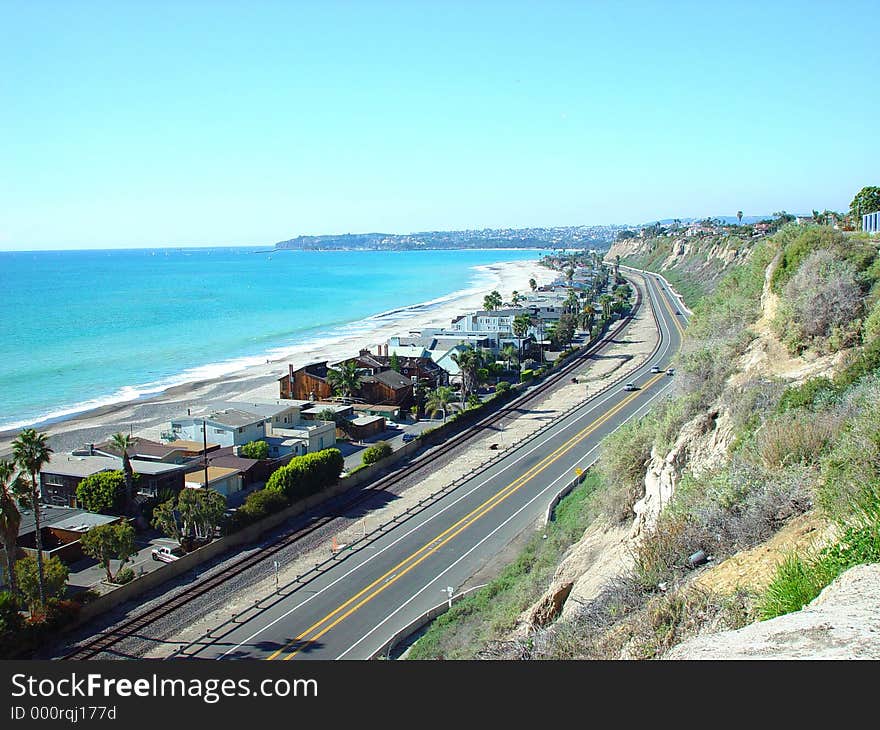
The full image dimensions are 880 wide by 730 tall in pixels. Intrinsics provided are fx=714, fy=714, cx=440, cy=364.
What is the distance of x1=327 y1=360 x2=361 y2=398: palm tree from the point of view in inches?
1905

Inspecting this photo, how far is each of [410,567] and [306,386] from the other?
2805 centimetres

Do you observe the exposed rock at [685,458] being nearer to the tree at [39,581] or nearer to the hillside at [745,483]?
the hillside at [745,483]

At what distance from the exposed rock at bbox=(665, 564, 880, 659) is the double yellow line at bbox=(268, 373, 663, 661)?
14.4m

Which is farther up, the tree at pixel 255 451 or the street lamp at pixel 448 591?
the tree at pixel 255 451

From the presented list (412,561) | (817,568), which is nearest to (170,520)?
(412,561)

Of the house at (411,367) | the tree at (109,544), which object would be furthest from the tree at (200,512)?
the house at (411,367)

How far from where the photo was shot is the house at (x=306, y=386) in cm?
4941

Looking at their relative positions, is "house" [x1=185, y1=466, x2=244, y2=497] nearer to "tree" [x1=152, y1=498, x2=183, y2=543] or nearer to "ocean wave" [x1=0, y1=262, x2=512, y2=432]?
"tree" [x1=152, y1=498, x2=183, y2=543]

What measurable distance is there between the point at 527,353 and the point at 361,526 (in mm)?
43523

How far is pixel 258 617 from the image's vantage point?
2064 centimetres

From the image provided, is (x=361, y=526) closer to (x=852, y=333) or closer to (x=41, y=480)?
(x=41, y=480)

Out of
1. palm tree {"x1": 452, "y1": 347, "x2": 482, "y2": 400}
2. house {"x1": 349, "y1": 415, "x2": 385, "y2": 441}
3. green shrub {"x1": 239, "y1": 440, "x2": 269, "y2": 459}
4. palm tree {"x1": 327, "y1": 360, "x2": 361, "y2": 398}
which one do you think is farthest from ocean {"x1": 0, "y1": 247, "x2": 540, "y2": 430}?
palm tree {"x1": 452, "y1": 347, "x2": 482, "y2": 400}

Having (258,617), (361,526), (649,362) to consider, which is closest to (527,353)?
(649,362)

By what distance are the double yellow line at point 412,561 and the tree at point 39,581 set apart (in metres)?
7.05
